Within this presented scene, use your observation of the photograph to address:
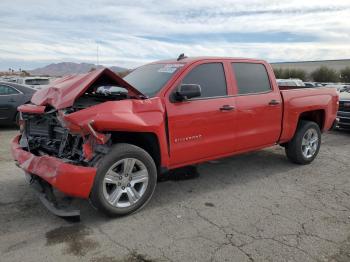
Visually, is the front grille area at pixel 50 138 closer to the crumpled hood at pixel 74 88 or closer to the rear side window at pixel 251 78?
the crumpled hood at pixel 74 88

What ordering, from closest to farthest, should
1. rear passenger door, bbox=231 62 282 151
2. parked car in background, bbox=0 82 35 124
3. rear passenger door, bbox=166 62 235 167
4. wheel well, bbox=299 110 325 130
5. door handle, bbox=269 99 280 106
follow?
rear passenger door, bbox=166 62 235 167 → rear passenger door, bbox=231 62 282 151 → door handle, bbox=269 99 280 106 → wheel well, bbox=299 110 325 130 → parked car in background, bbox=0 82 35 124

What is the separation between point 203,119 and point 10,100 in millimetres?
7640

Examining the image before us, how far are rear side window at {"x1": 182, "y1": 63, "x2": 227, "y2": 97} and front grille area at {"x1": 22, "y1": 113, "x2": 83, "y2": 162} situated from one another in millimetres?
1651

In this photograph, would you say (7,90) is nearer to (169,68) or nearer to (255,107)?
(169,68)

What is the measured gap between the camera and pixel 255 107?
19.1 ft

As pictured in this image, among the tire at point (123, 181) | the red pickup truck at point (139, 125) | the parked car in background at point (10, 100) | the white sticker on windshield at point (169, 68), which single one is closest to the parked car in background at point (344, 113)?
the red pickup truck at point (139, 125)

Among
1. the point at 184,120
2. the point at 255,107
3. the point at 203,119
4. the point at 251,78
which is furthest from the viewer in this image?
the point at 251,78

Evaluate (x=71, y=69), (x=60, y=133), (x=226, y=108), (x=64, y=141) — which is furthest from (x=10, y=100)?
(x=71, y=69)

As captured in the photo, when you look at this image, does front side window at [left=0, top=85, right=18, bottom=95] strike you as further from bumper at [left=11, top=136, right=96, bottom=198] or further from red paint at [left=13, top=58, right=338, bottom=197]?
bumper at [left=11, top=136, right=96, bottom=198]

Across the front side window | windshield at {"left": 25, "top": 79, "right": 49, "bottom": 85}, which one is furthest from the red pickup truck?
windshield at {"left": 25, "top": 79, "right": 49, "bottom": 85}

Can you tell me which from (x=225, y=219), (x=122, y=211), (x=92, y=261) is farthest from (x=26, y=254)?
(x=225, y=219)

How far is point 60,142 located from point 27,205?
2.97 feet

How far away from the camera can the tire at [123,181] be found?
13.7 ft

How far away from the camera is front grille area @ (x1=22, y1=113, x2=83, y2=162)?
4.38 meters
